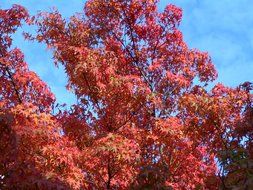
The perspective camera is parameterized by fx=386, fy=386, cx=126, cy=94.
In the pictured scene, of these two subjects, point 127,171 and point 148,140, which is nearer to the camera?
point 127,171

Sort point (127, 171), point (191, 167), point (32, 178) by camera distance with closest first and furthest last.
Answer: point (32, 178)
point (127, 171)
point (191, 167)

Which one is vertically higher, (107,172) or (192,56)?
(192,56)

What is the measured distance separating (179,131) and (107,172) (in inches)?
111

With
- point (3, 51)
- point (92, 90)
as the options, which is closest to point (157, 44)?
point (92, 90)

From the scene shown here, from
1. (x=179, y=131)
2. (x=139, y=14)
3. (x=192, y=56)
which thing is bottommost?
(x=179, y=131)

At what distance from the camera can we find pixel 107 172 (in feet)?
41.1

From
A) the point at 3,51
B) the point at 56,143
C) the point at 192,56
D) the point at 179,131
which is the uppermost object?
the point at 192,56

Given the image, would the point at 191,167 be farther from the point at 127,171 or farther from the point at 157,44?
the point at 157,44

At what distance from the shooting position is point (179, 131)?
13164 millimetres

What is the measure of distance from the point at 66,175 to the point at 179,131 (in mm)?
4251

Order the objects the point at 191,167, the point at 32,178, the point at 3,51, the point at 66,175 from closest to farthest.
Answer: the point at 32,178, the point at 66,175, the point at 3,51, the point at 191,167

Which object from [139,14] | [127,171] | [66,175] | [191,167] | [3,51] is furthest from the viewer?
[139,14]

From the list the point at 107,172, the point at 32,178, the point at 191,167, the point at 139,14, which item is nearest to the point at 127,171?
the point at 107,172

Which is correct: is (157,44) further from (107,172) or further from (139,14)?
(107,172)
